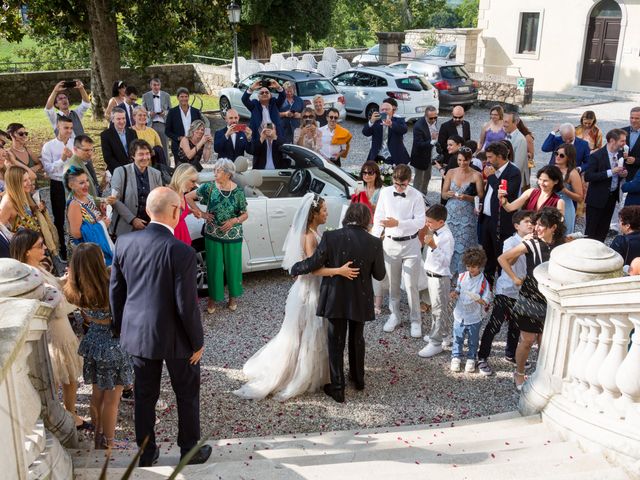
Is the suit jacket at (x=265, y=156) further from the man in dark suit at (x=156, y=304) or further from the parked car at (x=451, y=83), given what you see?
the parked car at (x=451, y=83)

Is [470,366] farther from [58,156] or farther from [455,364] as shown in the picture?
[58,156]

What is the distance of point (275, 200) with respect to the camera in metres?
8.20

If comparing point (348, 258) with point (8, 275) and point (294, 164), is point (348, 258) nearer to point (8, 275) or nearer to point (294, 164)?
point (8, 275)

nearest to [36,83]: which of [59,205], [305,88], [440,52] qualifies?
[305,88]

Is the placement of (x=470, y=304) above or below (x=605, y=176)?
below

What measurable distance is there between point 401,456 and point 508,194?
13.5ft

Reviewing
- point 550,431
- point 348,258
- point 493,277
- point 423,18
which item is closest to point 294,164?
point 493,277

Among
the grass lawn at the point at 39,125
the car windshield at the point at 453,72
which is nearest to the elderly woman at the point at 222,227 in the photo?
the grass lawn at the point at 39,125

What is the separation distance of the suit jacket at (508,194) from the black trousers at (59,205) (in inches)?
215

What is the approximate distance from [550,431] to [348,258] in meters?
2.05

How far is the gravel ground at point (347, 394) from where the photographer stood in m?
5.47

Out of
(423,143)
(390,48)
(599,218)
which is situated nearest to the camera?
(599,218)

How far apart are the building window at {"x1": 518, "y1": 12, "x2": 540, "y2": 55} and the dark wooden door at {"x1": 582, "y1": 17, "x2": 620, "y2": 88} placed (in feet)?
7.26

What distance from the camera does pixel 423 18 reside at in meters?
48.3
